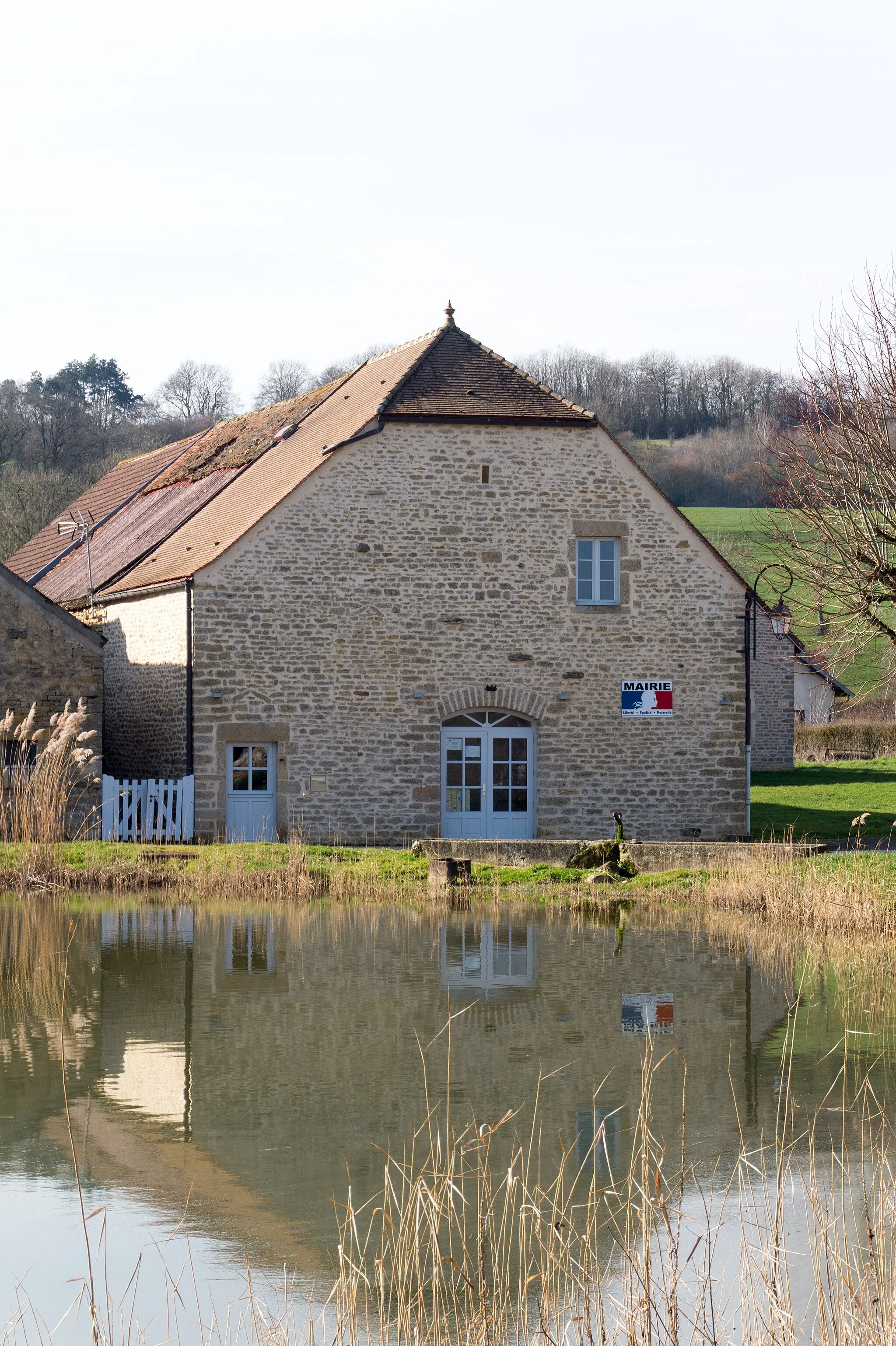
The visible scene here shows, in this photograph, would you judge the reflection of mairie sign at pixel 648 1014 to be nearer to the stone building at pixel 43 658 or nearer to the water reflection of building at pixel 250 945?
the water reflection of building at pixel 250 945

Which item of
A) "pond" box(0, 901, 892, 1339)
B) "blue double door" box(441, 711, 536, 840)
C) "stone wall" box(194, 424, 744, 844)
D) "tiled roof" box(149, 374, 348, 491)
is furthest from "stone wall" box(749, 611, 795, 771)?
"pond" box(0, 901, 892, 1339)

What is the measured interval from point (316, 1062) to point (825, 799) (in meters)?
22.2

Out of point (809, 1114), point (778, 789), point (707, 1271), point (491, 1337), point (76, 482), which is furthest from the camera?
point (76, 482)

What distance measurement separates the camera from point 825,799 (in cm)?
2941

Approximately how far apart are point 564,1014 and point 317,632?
11954mm

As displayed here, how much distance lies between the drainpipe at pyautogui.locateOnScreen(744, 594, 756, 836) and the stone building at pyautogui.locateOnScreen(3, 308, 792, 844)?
8 centimetres

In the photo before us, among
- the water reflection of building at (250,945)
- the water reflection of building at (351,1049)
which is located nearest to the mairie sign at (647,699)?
the water reflection of building at (351,1049)

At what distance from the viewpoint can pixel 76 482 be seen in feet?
145

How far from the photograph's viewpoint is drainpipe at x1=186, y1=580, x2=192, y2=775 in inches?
811

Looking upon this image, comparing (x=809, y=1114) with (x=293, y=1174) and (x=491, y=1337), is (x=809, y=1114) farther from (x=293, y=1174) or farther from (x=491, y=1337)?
(x=491, y=1337)

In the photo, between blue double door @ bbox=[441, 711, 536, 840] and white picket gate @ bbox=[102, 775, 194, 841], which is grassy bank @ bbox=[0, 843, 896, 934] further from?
blue double door @ bbox=[441, 711, 536, 840]

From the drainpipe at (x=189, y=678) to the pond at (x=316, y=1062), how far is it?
655cm

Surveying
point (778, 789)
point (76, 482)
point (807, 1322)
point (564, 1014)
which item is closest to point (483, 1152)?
point (807, 1322)

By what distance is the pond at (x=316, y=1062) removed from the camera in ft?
18.9
